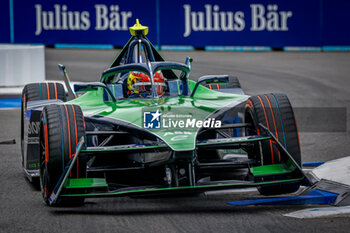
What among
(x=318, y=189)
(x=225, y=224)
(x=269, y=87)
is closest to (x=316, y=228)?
(x=225, y=224)

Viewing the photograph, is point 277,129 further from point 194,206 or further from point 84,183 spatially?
point 84,183

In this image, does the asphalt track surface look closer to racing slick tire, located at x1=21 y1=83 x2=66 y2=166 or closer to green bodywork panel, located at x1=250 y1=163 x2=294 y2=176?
green bodywork panel, located at x1=250 y1=163 x2=294 y2=176

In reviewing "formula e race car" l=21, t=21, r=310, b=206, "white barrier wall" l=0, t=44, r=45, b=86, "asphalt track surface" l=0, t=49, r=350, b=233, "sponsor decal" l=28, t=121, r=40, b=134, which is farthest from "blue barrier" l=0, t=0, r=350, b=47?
"sponsor decal" l=28, t=121, r=40, b=134

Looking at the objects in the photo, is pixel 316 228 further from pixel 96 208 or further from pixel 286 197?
pixel 96 208

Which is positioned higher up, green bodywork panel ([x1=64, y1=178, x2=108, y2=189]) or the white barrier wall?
the white barrier wall

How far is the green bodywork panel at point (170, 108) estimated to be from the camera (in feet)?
21.7

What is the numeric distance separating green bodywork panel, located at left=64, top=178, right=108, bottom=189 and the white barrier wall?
1037 centimetres

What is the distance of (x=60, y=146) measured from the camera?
6.55 m

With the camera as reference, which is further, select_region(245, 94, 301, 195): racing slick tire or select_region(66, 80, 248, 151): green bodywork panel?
select_region(245, 94, 301, 195): racing slick tire

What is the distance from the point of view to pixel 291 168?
21.9ft

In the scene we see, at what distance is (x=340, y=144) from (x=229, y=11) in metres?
14.5

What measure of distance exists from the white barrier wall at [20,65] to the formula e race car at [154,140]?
7.98 metres

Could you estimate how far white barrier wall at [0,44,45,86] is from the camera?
16.4 m

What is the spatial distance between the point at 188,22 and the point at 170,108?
17.3 meters
